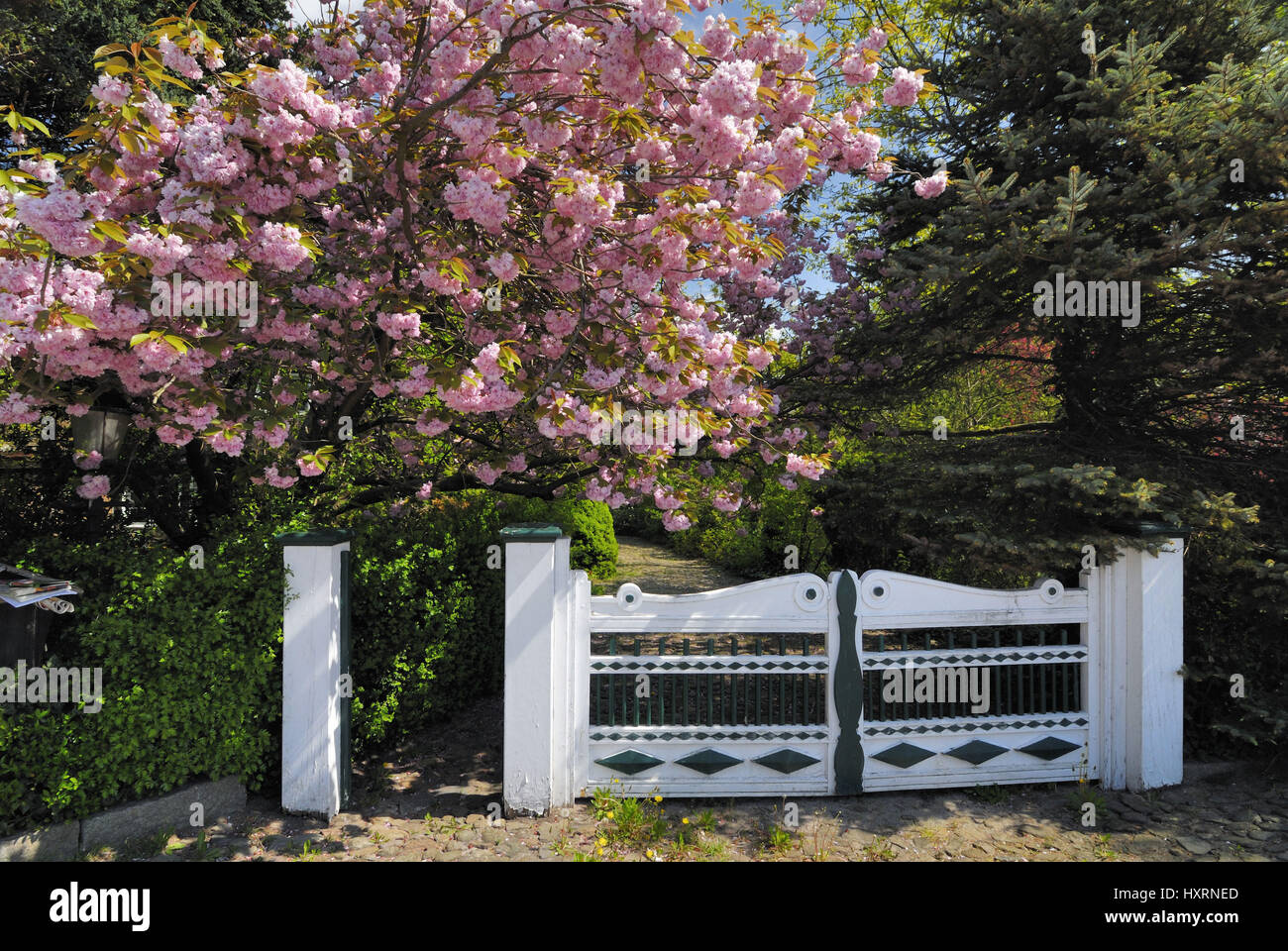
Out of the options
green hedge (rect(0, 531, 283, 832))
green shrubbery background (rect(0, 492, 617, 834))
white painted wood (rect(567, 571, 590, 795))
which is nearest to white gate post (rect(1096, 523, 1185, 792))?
white painted wood (rect(567, 571, 590, 795))

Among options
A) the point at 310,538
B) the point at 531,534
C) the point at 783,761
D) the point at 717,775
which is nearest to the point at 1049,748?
the point at 783,761

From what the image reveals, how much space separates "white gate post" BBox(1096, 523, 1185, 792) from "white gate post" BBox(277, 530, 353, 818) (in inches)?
166

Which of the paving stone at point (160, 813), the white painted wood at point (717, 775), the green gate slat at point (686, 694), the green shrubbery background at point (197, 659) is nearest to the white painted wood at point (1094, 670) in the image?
the white painted wood at point (717, 775)

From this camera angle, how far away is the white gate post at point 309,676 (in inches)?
136

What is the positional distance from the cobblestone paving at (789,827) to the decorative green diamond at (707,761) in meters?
0.21

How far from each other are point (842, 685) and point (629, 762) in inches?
47.3

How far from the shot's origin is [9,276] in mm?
2328

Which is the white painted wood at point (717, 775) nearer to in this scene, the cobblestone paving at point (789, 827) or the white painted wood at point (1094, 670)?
the cobblestone paving at point (789, 827)

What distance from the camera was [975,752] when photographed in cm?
377

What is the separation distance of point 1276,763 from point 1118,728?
3.26ft

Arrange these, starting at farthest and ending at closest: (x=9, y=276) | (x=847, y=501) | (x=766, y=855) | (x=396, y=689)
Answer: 1. (x=847, y=501)
2. (x=396, y=689)
3. (x=766, y=855)
4. (x=9, y=276)

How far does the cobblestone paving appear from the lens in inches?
126
